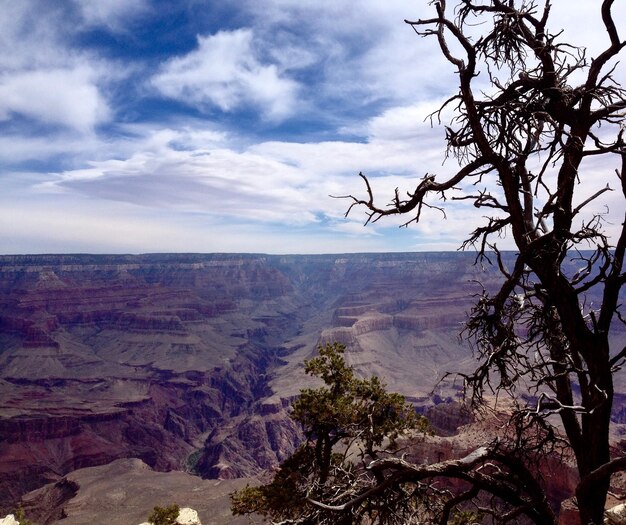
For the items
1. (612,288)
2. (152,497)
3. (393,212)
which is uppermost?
(393,212)

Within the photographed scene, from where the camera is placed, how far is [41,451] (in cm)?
7875

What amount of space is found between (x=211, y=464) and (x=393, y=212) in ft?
307

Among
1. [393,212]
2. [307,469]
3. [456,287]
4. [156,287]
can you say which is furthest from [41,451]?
[456,287]

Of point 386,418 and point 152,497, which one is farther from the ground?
point 386,418

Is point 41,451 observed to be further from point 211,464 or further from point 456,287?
point 456,287

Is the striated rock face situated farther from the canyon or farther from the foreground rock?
the foreground rock

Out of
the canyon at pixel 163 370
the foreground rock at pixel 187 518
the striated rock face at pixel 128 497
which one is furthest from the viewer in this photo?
the canyon at pixel 163 370

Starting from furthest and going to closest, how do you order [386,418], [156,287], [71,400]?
1. [156,287]
2. [71,400]
3. [386,418]

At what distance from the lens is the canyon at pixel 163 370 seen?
8056 cm

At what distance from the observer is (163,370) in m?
129

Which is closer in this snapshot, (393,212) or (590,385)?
(590,385)

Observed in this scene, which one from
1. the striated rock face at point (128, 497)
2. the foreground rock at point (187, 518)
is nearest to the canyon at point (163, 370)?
the striated rock face at point (128, 497)

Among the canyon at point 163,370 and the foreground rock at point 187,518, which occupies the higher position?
the foreground rock at point 187,518

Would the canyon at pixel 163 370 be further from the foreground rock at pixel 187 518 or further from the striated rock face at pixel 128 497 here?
the foreground rock at pixel 187 518
